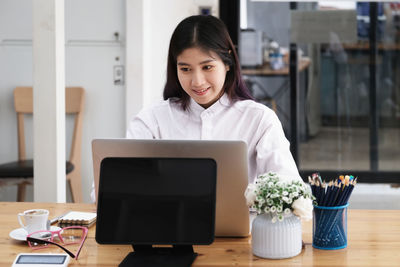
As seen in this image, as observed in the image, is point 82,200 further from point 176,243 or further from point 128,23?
point 176,243

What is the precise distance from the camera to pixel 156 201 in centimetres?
135

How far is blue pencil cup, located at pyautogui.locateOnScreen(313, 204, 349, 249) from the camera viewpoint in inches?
56.6

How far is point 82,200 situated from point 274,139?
243 cm

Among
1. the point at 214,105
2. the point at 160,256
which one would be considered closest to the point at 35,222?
the point at 160,256

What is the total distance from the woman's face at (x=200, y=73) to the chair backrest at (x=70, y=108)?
212cm

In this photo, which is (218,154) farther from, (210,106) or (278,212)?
(210,106)

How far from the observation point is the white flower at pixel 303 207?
1.35 m

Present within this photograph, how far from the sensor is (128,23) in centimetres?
394

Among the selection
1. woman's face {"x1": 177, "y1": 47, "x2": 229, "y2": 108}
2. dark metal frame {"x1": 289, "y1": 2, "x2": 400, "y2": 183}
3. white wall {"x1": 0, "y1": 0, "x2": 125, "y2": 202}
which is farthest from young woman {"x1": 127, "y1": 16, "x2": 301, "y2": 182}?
dark metal frame {"x1": 289, "y1": 2, "x2": 400, "y2": 183}

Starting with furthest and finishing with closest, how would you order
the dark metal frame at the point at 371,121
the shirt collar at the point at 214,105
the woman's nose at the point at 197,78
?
the dark metal frame at the point at 371,121, the shirt collar at the point at 214,105, the woman's nose at the point at 197,78

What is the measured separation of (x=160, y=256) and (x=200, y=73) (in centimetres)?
71

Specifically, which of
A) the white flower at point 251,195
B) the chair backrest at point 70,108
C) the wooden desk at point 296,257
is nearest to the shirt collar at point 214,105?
the wooden desk at point 296,257

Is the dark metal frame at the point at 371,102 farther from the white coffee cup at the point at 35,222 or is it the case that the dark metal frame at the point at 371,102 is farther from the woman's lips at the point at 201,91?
the white coffee cup at the point at 35,222

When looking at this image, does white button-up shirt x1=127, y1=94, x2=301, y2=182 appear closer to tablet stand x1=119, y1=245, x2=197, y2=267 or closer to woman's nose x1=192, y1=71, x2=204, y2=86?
woman's nose x1=192, y1=71, x2=204, y2=86
